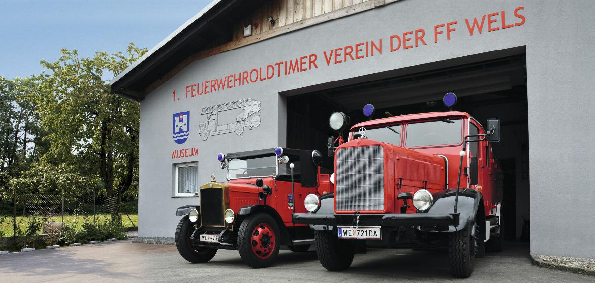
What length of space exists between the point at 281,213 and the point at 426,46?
13.2ft

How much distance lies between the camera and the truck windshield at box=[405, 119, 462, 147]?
288 inches

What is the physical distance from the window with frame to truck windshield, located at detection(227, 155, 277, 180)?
3.72m

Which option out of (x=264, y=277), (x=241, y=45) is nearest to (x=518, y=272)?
(x=264, y=277)

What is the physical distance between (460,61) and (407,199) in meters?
4.04

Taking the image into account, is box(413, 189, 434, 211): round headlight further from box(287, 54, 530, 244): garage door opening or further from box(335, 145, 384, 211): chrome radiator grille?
box(287, 54, 530, 244): garage door opening

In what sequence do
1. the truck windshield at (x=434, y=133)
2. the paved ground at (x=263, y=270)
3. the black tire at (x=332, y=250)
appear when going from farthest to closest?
the truck windshield at (x=434, y=133) → the black tire at (x=332, y=250) → the paved ground at (x=263, y=270)

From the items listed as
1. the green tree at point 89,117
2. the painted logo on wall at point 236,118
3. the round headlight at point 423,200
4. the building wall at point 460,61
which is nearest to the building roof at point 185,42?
the building wall at point 460,61

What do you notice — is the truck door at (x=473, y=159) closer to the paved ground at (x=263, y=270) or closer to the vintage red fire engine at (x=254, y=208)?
the paved ground at (x=263, y=270)

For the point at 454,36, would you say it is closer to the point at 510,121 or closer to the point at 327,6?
the point at 327,6

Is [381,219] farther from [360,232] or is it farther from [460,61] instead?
[460,61]

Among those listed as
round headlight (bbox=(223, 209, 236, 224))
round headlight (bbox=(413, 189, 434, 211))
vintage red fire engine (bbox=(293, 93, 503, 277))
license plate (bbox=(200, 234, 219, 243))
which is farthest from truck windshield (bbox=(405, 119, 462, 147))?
license plate (bbox=(200, 234, 219, 243))

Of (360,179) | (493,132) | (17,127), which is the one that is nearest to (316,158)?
(360,179)

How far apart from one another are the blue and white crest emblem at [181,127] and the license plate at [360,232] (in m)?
7.79

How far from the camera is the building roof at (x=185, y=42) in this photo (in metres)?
12.0
